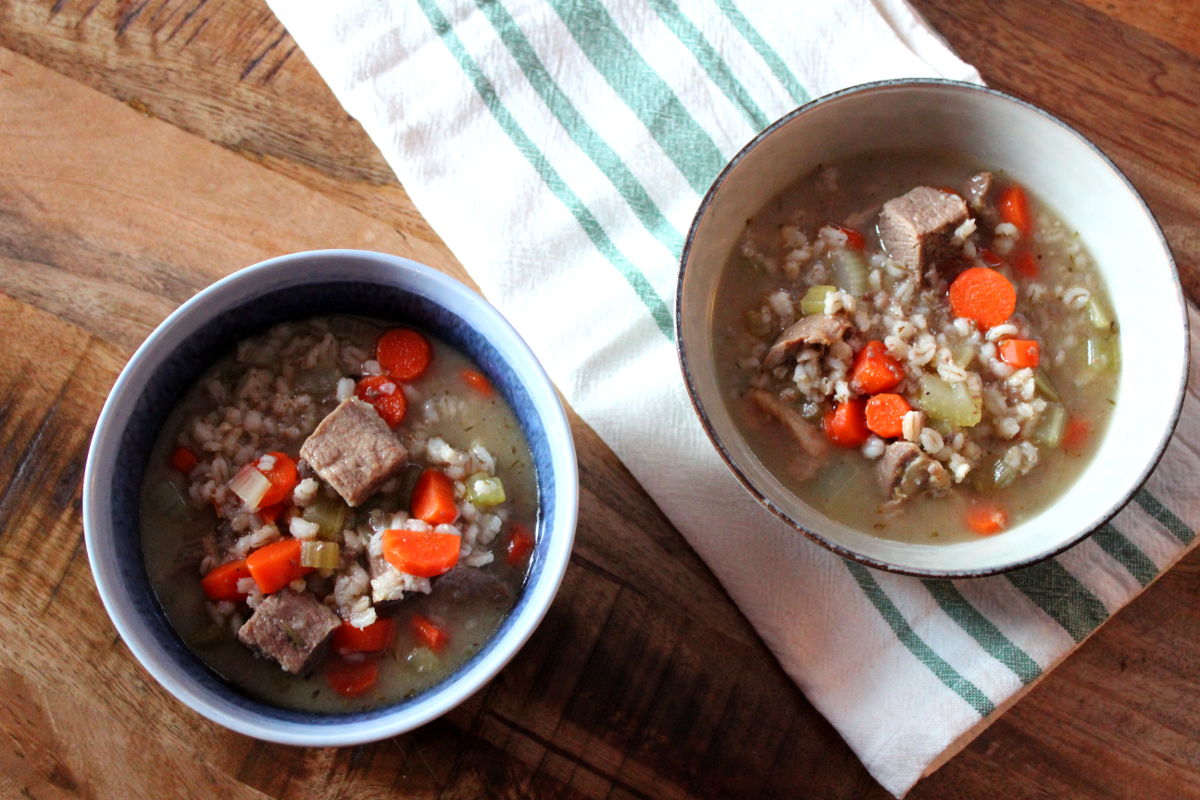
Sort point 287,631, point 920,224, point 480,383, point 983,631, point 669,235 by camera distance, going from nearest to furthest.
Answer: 1. point 287,631
2. point 480,383
3. point 920,224
4. point 983,631
5. point 669,235

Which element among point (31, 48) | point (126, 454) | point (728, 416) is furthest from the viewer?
point (31, 48)

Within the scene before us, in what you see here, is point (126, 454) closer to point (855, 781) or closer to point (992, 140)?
point (855, 781)

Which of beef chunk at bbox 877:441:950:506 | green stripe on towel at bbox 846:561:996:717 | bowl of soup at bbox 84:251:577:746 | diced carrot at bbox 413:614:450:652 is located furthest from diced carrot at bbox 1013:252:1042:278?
diced carrot at bbox 413:614:450:652

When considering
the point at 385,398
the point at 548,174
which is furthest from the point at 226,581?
the point at 548,174

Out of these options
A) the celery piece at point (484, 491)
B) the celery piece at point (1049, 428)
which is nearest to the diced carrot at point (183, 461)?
the celery piece at point (484, 491)

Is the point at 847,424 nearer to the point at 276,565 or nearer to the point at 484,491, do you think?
the point at 484,491

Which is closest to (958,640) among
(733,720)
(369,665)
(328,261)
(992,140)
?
(733,720)
